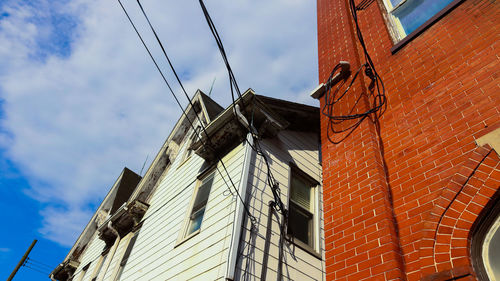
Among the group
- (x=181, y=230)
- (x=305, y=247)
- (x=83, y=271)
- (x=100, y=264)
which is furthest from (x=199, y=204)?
(x=83, y=271)

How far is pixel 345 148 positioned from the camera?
3680mm

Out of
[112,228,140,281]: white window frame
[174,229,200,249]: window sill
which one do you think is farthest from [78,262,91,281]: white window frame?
[174,229,200,249]: window sill

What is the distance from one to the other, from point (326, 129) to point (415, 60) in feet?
4.31

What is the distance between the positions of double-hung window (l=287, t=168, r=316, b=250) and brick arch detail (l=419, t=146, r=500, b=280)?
13.8ft

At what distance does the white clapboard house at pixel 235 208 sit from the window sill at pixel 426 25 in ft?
9.02

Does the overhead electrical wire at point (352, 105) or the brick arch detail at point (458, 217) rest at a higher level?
the overhead electrical wire at point (352, 105)

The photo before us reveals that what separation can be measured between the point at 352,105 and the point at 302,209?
389cm

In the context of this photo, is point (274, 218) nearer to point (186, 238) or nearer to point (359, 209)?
point (186, 238)

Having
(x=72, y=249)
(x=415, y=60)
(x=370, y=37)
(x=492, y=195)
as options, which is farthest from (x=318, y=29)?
(x=72, y=249)

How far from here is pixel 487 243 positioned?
2271 mm

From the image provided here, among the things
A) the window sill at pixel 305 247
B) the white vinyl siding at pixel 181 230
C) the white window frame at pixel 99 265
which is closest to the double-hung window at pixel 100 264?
the white window frame at pixel 99 265

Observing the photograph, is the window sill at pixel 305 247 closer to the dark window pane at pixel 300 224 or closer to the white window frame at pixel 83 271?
the dark window pane at pixel 300 224

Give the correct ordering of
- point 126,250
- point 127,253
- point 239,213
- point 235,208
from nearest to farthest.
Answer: point 239,213, point 235,208, point 127,253, point 126,250

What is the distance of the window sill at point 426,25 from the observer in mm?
3861
